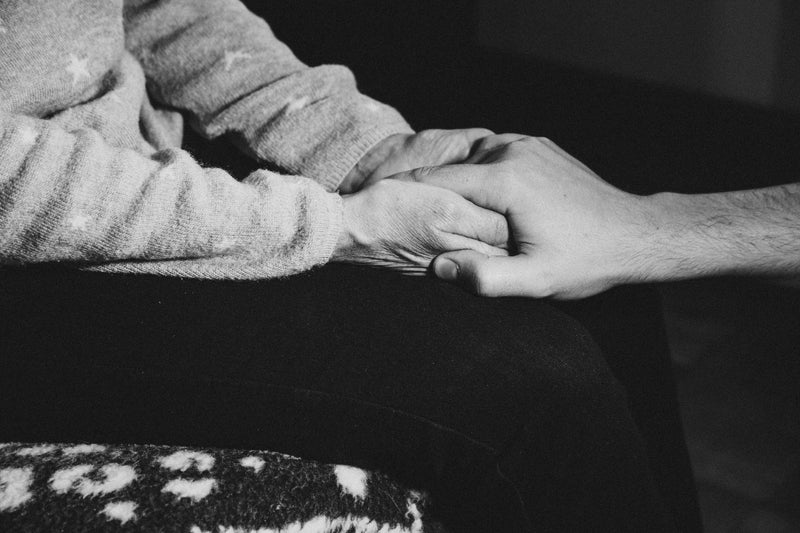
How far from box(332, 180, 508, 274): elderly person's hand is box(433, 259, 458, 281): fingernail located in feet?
0.06

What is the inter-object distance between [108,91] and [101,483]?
420 mm

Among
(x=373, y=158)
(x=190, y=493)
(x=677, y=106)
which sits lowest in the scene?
(x=677, y=106)

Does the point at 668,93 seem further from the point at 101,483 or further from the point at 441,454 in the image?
the point at 101,483

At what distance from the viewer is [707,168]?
184 centimetres

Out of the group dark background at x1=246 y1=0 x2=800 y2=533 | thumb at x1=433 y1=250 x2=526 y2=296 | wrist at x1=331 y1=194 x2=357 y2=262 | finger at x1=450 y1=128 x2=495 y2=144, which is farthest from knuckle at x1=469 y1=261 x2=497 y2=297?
dark background at x1=246 y1=0 x2=800 y2=533

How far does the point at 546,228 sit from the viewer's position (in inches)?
24.7

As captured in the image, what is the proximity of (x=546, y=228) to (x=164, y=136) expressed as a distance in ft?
1.40

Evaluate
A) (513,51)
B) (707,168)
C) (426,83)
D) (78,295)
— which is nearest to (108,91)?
(78,295)

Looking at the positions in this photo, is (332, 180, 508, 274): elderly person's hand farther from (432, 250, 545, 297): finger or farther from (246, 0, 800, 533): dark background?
(246, 0, 800, 533): dark background

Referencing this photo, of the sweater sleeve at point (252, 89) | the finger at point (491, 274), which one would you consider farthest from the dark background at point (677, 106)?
the finger at point (491, 274)

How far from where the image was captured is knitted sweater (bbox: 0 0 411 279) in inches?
21.1

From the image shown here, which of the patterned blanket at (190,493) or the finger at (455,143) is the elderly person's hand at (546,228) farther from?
the patterned blanket at (190,493)

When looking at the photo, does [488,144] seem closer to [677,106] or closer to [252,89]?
[252,89]

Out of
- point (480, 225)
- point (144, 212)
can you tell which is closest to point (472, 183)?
point (480, 225)
